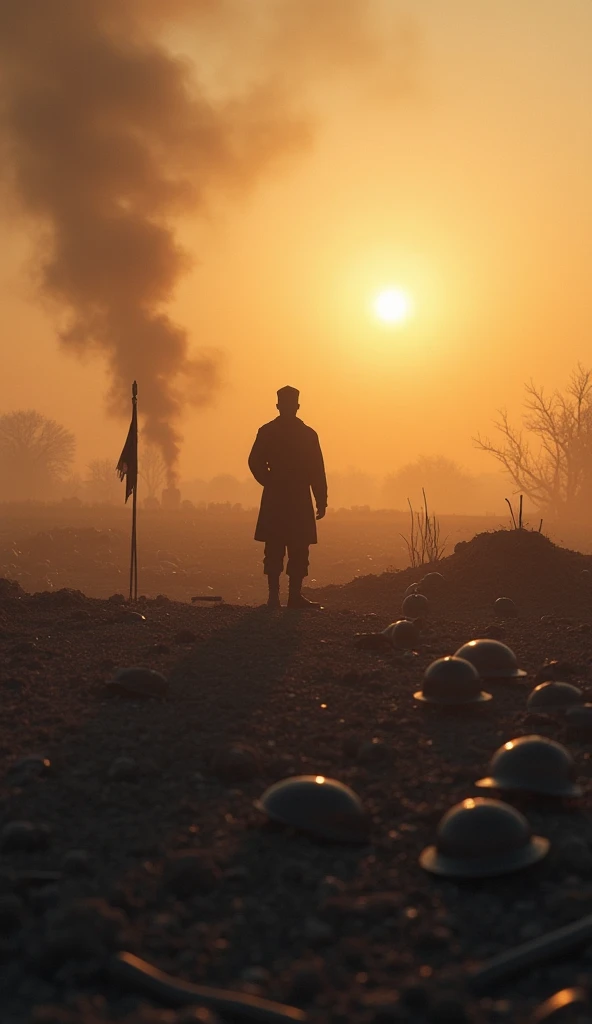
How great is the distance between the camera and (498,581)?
12.8m

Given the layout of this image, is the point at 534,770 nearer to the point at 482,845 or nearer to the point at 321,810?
the point at 482,845

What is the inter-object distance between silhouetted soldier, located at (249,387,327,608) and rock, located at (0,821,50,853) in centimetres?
708

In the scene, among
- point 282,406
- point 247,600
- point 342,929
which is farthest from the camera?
point 247,600

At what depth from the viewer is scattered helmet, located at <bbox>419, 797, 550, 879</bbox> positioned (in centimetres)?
344

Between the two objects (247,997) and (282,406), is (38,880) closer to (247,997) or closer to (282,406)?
(247,997)

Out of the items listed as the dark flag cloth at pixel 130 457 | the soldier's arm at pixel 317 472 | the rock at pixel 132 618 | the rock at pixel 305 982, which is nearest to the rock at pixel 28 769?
the rock at pixel 305 982

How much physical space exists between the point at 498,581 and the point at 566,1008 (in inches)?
411

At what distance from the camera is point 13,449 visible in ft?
340

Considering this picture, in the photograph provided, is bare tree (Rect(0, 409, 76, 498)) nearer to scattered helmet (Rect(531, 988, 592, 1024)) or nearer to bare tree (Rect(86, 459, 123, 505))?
bare tree (Rect(86, 459, 123, 505))

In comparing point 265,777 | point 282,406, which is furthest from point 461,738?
point 282,406

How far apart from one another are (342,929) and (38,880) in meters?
1.15

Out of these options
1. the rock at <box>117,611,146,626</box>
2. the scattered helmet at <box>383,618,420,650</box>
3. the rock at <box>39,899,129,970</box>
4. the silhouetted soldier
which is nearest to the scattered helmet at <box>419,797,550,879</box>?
the rock at <box>39,899,129,970</box>

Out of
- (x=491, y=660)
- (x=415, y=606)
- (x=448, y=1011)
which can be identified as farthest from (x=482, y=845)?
(x=415, y=606)

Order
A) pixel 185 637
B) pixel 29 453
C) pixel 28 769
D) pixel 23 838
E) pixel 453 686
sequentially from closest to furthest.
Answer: pixel 23 838 < pixel 28 769 < pixel 453 686 < pixel 185 637 < pixel 29 453
